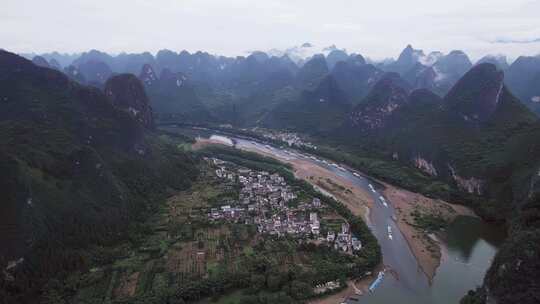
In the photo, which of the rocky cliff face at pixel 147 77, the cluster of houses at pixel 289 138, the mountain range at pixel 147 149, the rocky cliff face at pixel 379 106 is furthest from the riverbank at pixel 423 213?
the rocky cliff face at pixel 147 77

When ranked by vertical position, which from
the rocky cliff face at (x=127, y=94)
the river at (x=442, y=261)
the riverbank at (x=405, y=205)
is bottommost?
the river at (x=442, y=261)

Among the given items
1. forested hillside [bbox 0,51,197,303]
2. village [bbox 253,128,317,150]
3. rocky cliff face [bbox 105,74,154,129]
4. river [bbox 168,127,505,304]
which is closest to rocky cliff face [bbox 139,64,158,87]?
village [bbox 253,128,317,150]

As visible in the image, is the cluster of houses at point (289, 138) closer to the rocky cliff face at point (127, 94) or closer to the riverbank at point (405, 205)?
the riverbank at point (405, 205)

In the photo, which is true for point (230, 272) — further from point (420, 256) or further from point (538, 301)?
point (538, 301)

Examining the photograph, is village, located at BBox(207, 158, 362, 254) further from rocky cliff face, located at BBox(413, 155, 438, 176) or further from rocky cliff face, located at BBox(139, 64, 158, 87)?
rocky cliff face, located at BBox(139, 64, 158, 87)

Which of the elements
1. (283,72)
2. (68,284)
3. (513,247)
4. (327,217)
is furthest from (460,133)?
(283,72)
